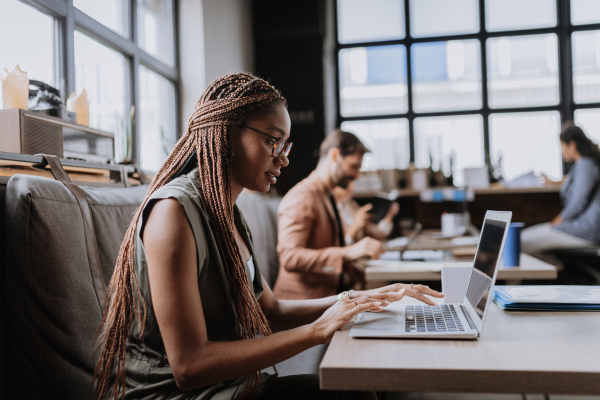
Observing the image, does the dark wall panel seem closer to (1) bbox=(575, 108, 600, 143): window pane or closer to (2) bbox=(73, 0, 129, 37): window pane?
(2) bbox=(73, 0, 129, 37): window pane

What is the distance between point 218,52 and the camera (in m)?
4.21

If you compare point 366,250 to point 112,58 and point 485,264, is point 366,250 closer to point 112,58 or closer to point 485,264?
point 485,264

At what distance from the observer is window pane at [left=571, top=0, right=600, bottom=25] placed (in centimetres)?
526

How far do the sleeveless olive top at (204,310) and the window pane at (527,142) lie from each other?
16.1 ft

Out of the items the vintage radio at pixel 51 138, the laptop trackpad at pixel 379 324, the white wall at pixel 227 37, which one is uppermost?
the white wall at pixel 227 37

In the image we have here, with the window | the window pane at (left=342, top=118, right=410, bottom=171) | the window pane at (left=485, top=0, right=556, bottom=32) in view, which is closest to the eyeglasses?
the window

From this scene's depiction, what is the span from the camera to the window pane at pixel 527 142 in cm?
534

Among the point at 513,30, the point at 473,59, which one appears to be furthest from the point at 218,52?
the point at 513,30

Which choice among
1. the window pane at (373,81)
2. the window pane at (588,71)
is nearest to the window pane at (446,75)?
the window pane at (373,81)

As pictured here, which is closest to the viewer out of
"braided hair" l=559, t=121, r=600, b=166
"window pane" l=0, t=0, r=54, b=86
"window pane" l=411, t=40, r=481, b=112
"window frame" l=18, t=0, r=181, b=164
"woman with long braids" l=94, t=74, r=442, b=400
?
"woman with long braids" l=94, t=74, r=442, b=400

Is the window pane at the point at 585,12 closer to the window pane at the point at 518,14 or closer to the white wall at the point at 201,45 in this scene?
the window pane at the point at 518,14

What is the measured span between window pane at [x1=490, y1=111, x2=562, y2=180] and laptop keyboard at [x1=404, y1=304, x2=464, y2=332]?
15.1ft

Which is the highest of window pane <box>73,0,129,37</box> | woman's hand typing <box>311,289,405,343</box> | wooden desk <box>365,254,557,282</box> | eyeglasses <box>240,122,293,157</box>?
window pane <box>73,0,129,37</box>

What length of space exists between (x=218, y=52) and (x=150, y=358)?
3616 millimetres
